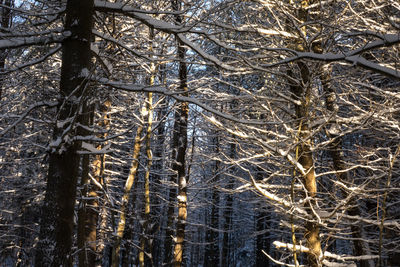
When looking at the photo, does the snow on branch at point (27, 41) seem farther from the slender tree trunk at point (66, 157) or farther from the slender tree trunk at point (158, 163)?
the slender tree trunk at point (158, 163)

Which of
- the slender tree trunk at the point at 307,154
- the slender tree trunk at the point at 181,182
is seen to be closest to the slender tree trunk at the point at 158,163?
the slender tree trunk at the point at 181,182

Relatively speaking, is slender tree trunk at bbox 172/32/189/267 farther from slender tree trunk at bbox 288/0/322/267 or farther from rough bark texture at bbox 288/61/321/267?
rough bark texture at bbox 288/61/321/267

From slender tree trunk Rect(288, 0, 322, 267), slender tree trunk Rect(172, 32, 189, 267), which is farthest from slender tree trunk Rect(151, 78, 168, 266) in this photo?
slender tree trunk Rect(288, 0, 322, 267)

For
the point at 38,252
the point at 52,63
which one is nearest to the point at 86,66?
the point at 38,252

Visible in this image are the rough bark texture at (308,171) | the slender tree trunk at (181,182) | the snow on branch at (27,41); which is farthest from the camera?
the slender tree trunk at (181,182)

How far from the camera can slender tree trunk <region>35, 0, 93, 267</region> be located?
3283 millimetres

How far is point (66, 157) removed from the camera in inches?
138

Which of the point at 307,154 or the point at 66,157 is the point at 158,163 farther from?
the point at 66,157

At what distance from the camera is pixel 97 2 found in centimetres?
399

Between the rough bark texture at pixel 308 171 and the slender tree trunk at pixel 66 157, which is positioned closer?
the slender tree trunk at pixel 66 157

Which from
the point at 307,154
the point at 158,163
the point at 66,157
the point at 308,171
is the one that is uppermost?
the point at 158,163

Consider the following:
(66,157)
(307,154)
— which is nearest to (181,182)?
(307,154)

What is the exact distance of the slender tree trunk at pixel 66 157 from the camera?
129 inches

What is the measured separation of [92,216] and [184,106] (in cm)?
393
